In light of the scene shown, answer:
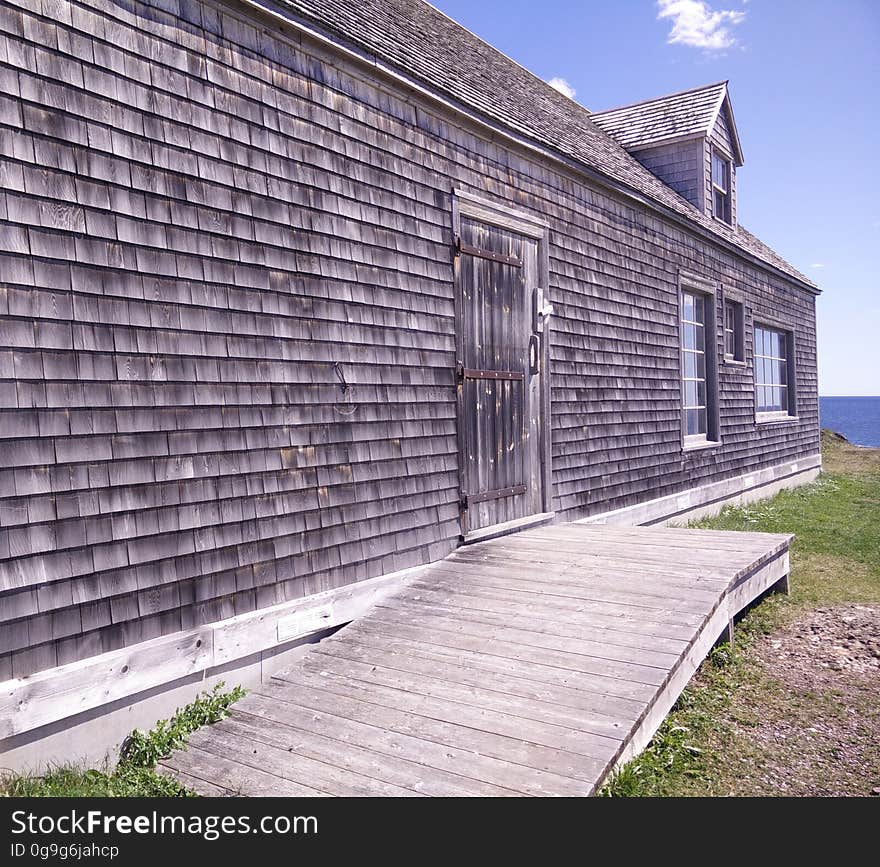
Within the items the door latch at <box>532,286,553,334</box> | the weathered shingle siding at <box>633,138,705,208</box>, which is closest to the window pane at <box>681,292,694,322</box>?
the weathered shingle siding at <box>633,138,705,208</box>

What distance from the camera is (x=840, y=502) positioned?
12.8 meters

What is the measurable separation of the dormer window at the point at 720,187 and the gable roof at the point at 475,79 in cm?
47

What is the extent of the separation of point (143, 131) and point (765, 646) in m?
5.43

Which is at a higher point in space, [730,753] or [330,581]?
[330,581]

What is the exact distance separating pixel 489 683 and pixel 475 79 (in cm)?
637

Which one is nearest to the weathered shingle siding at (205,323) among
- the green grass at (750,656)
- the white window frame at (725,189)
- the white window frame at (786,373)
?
the green grass at (750,656)

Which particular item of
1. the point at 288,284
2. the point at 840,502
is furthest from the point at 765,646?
the point at 840,502

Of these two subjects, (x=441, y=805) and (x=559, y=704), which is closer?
(x=441, y=805)

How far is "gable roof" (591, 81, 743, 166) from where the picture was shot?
12.4m

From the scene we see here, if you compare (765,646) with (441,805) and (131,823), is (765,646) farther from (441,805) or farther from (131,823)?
(131,823)

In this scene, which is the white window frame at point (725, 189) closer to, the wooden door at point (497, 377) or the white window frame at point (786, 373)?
the white window frame at point (786, 373)

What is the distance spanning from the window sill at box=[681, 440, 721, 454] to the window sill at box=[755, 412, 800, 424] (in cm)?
223

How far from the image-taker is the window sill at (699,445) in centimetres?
1030

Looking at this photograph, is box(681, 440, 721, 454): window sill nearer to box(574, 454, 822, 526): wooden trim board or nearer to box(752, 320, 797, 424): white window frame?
box(574, 454, 822, 526): wooden trim board
